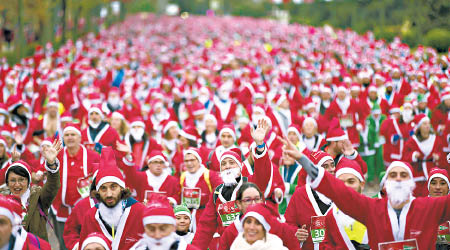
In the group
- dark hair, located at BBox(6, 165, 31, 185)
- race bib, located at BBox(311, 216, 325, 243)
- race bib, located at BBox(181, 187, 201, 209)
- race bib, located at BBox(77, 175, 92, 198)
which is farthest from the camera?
race bib, located at BBox(77, 175, 92, 198)

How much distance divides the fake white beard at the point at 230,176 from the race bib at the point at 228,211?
0.22m

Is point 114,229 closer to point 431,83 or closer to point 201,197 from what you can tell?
point 201,197

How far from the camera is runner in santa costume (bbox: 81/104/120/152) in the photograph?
1011cm

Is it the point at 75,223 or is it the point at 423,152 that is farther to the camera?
the point at 423,152

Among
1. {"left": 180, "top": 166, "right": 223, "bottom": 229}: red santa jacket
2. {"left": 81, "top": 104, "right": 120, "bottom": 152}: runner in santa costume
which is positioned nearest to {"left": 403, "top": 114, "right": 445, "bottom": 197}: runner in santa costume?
{"left": 180, "top": 166, "right": 223, "bottom": 229}: red santa jacket

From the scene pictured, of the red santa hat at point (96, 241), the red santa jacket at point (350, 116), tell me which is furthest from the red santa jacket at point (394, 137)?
the red santa hat at point (96, 241)

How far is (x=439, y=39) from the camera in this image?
14.7m

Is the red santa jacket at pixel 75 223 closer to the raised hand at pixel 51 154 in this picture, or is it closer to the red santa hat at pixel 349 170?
the raised hand at pixel 51 154

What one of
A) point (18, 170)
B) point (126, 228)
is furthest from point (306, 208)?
point (18, 170)

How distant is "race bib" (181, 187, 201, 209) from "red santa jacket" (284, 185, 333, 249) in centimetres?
177

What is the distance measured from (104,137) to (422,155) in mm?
5103

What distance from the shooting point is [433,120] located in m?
12.2

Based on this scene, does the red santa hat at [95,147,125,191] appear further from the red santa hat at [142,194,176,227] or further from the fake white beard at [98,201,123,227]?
the red santa hat at [142,194,176,227]

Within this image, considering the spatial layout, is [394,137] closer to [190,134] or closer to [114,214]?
[190,134]
